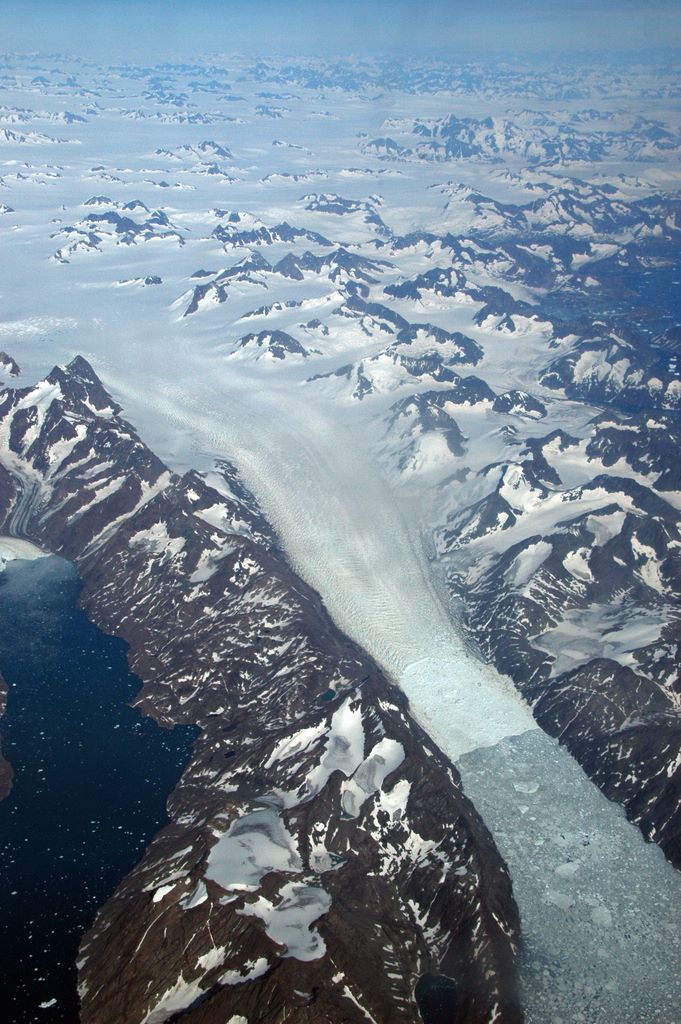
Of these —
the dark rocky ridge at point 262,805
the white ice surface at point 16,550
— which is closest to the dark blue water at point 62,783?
the dark rocky ridge at point 262,805

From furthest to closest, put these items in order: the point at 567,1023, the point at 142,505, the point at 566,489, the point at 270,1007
A: the point at 566,489, the point at 142,505, the point at 567,1023, the point at 270,1007

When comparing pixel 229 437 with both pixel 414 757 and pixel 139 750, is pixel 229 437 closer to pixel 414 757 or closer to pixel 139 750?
pixel 139 750

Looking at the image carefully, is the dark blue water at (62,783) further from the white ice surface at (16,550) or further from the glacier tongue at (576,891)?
the glacier tongue at (576,891)

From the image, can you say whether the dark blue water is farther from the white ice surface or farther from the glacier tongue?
the glacier tongue

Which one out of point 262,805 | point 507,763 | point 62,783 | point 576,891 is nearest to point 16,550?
point 62,783

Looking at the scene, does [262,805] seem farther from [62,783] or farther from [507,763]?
[507,763]

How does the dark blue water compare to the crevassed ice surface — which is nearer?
the dark blue water

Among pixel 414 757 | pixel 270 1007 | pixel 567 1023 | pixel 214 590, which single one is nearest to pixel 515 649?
pixel 414 757

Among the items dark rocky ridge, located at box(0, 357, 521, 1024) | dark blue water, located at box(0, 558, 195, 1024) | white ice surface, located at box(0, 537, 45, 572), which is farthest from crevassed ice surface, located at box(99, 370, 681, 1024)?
white ice surface, located at box(0, 537, 45, 572)
